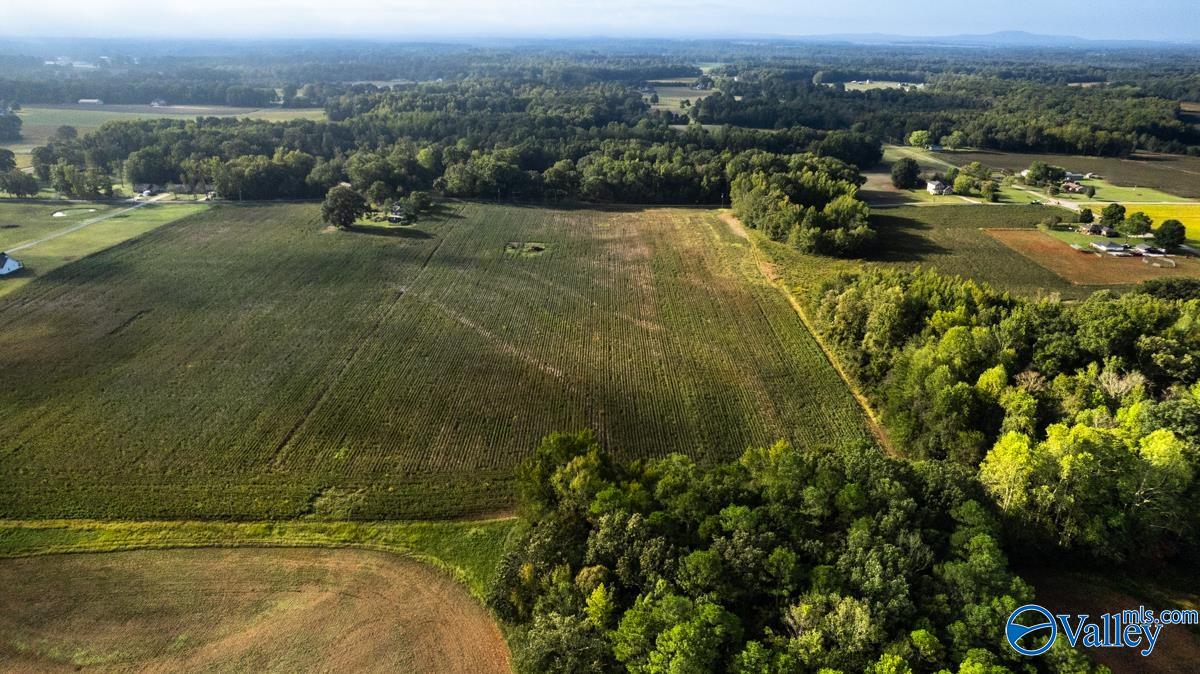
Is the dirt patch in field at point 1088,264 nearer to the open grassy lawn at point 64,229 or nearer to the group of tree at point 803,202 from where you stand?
the group of tree at point 803,202

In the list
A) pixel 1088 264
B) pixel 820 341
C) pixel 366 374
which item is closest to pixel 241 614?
pixel 366 374

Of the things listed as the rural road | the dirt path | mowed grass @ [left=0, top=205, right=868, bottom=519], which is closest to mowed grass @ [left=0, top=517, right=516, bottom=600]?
mowed grass @ [left=0, top=205, right=868, bottom=519]

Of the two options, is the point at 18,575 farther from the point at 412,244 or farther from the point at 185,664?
the point at 412,244

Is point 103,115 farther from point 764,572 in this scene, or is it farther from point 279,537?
point 764,572

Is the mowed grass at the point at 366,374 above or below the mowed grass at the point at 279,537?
above

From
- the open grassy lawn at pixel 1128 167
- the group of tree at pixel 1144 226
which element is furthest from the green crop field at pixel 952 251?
the open grassy lawn at pixel 1128 167

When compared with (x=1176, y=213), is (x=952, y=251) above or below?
below
